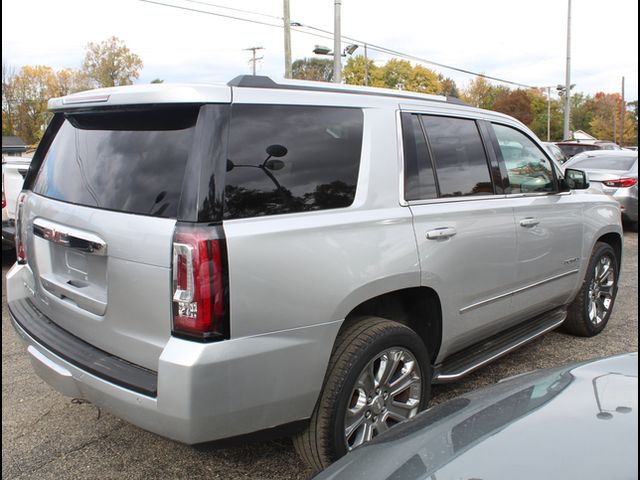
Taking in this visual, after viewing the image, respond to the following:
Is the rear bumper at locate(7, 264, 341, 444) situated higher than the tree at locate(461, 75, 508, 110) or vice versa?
the tree at locate(461, 75, 508, 110)

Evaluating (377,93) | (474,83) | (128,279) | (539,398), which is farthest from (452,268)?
(474,83)

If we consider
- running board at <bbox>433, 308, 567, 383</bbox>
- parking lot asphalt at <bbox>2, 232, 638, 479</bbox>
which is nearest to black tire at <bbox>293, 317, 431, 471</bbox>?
parking lot asphalt at <bbox>2, 232, 638, 479</bbox>

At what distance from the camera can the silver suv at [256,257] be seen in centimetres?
220

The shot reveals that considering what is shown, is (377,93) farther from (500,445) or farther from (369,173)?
(500,445)

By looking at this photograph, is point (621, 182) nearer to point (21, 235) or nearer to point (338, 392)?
point (338, 392)

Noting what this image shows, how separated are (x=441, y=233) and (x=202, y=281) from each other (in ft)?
4.58

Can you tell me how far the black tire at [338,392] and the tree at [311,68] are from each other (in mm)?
37645

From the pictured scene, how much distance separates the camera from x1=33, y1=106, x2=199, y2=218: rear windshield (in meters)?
2.32

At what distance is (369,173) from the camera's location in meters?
2.77

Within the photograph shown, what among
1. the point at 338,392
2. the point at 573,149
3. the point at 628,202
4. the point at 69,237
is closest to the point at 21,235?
the point at 69,237

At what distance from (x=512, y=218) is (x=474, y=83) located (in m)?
75.4

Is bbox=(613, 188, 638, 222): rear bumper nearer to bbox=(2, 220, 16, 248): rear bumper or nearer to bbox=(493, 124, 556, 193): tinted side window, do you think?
bbox=(493, 124, 556, 193): tinted side window

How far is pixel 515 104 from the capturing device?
7469 centimetres

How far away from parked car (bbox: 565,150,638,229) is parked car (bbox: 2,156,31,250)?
27.7 ft
